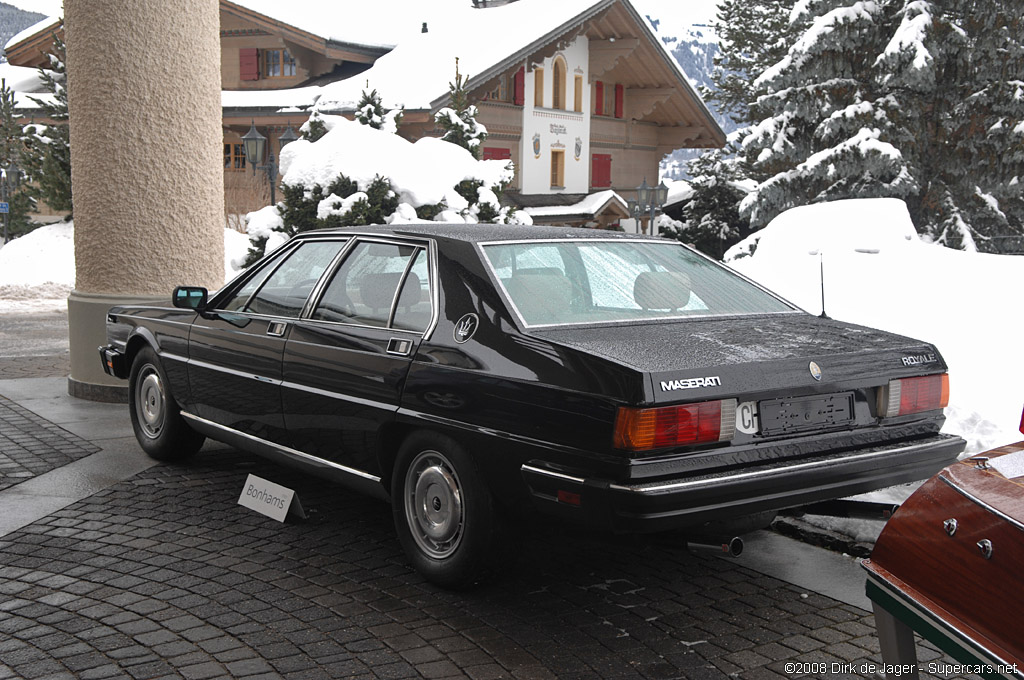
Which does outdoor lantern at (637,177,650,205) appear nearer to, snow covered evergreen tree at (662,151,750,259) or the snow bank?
snow covered evergreen tree at (662,151,750,259)

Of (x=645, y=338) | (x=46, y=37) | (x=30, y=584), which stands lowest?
(x=30, y=584)

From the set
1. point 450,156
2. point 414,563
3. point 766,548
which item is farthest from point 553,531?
point 450,156

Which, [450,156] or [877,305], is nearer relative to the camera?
[877,305]

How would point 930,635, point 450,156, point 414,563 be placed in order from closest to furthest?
point 930,635, point 414,563, point 450,156

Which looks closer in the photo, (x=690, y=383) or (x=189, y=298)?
(x=690, y=383)

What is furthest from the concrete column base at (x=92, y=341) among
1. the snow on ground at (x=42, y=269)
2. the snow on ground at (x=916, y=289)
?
the snow on ground at (x=42, y=269)

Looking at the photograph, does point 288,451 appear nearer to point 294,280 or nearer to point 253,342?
point 253,342

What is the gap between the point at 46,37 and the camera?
117ft

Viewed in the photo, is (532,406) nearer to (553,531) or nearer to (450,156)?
(553,531)

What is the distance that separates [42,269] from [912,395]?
73.4 ft

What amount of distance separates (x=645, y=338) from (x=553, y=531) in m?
0.82

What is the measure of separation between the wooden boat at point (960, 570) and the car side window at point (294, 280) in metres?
3.48

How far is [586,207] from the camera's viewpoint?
3650 cm

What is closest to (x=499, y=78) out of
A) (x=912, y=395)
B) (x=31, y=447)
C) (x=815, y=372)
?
(x=31, y=447)
